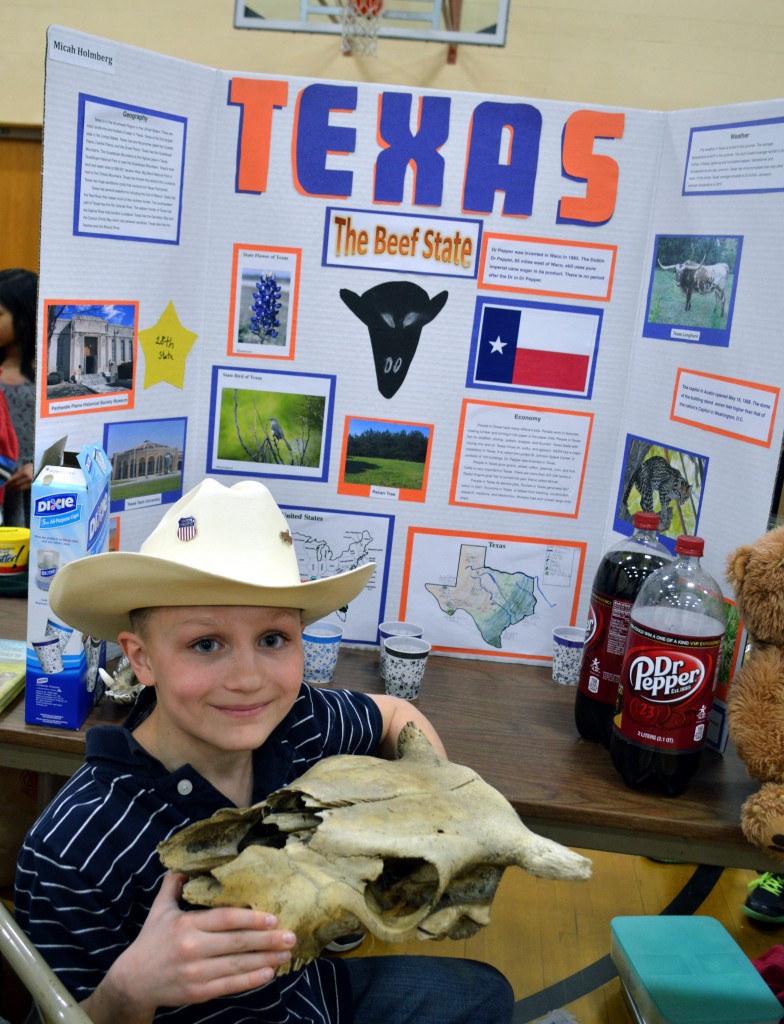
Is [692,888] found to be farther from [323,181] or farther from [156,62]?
[156,62]

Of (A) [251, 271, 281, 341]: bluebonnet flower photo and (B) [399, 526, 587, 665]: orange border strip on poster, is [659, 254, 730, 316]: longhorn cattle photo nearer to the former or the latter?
(B) [399, 526, 587, 665]: orange border strip on poster

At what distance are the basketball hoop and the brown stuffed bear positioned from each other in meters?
4.43

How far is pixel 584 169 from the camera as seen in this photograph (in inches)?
67.9

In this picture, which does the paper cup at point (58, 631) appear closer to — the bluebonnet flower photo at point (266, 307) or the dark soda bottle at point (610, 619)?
the bluebonnet flower photo at point (266, 307)

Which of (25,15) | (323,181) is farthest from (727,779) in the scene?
(25,15)

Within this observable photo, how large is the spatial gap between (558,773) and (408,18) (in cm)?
463

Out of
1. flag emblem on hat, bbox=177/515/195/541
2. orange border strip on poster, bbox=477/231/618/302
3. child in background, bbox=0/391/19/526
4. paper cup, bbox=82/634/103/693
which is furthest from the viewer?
child in background, bbox=0/391/19/526

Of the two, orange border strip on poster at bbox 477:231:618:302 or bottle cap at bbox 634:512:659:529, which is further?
orange border strip on poster at bbox 477:231:618:302

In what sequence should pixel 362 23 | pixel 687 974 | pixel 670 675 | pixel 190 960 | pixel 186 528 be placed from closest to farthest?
pixel 190 960
pixel 186 528
pixel 670 675
pixel 687 974
pixel 362 23

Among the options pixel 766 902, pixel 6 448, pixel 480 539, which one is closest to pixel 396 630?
pixel 480 539

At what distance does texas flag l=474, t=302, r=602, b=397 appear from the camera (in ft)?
5.83

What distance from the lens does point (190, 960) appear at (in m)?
0.90

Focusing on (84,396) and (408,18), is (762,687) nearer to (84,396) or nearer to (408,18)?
(84,396)

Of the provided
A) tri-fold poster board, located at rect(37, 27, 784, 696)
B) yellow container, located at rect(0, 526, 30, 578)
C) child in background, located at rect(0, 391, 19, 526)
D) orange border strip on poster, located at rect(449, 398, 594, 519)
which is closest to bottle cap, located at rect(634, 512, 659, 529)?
tri-fold poster board, located at rect(37, 27, 784, 696)
